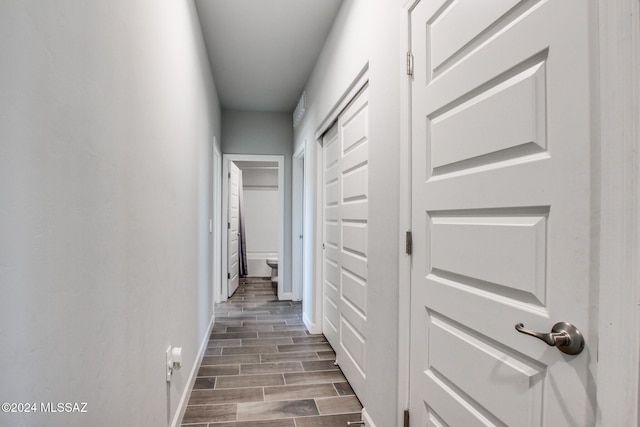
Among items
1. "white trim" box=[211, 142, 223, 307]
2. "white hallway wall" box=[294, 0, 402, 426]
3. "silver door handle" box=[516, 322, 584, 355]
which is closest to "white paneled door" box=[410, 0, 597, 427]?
"silver door handle" box=[516, 322, 584, 355]

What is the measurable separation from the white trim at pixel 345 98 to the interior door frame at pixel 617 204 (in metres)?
1.45

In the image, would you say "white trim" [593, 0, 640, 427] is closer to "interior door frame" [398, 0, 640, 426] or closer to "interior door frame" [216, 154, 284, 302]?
"interior door frame" [398, 0, 640, 426]

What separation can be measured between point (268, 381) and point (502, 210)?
7.15 feet

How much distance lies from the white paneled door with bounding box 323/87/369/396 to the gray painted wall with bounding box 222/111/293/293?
72.5 inches

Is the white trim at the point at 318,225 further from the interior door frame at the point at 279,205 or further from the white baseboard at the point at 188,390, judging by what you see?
the interior door frame at the point at 279,205

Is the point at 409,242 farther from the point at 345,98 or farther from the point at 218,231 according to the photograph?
the point at 218,231

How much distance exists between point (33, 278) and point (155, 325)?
3.05 feet

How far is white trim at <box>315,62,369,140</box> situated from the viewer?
6.82ft

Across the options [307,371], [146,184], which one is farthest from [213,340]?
[146,184]

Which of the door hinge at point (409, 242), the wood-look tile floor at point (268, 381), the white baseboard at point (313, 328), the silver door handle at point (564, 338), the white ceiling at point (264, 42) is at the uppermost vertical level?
the white ceiling at point (264, 42)

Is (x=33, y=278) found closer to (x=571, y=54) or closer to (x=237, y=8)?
(x=571, y=54)

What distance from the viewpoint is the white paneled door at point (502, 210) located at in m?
0.73

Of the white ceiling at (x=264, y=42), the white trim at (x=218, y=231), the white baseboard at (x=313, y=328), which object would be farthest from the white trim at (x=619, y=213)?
the white trim at (x=218, y=231)

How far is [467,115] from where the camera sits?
1056 mm
